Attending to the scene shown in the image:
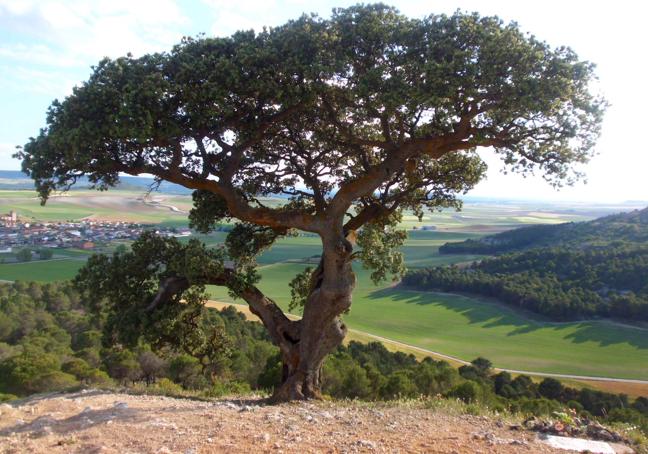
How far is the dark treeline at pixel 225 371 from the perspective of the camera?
62.2 feet

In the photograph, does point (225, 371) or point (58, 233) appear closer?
point (225, 371)

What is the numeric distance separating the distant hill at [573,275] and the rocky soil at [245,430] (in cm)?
5252

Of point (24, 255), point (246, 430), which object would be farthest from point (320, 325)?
point (24, 255)

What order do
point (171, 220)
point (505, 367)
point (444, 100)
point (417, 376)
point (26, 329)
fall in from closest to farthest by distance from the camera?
point (444, 100) → point (417, 376) → point (171, 220) → point (26, 329) → point (505, 367)

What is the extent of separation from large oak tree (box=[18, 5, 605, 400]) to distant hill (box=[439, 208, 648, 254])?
228ft

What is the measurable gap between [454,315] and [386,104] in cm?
5228

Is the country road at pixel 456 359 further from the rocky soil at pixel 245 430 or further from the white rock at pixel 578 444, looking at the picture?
the white rock at pixel 578 444

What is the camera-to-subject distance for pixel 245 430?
730 cm

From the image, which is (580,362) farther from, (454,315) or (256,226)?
(256,226)

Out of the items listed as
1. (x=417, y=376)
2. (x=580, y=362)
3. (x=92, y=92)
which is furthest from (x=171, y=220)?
(x=580, y=362)

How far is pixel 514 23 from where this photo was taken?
10.4m

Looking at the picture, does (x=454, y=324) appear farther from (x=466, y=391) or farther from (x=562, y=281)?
(x=466, y=391)

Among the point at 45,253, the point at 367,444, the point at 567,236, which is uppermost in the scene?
the point at 567,236

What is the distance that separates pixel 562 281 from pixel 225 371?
5076cm
